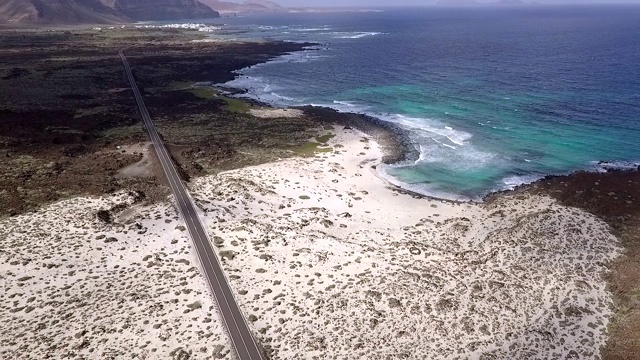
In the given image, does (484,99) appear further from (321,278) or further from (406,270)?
(321,278)

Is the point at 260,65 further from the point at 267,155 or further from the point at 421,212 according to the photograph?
the point at 421,212

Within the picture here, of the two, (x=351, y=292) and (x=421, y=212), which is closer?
(x=351, y=292)

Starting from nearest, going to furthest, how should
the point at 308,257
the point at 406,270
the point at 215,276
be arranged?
the point at 215,276 < the point at 406,270 < the point at 308,257

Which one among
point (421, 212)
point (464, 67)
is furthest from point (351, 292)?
point (464, 67)

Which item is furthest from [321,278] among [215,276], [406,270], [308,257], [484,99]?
[484,99]

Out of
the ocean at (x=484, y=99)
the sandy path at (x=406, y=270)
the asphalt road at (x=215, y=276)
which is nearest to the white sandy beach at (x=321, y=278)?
the sandy path at (x=406, y=270)

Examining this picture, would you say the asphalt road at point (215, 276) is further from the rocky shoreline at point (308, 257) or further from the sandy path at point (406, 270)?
the sandy path at point (406, 270)
